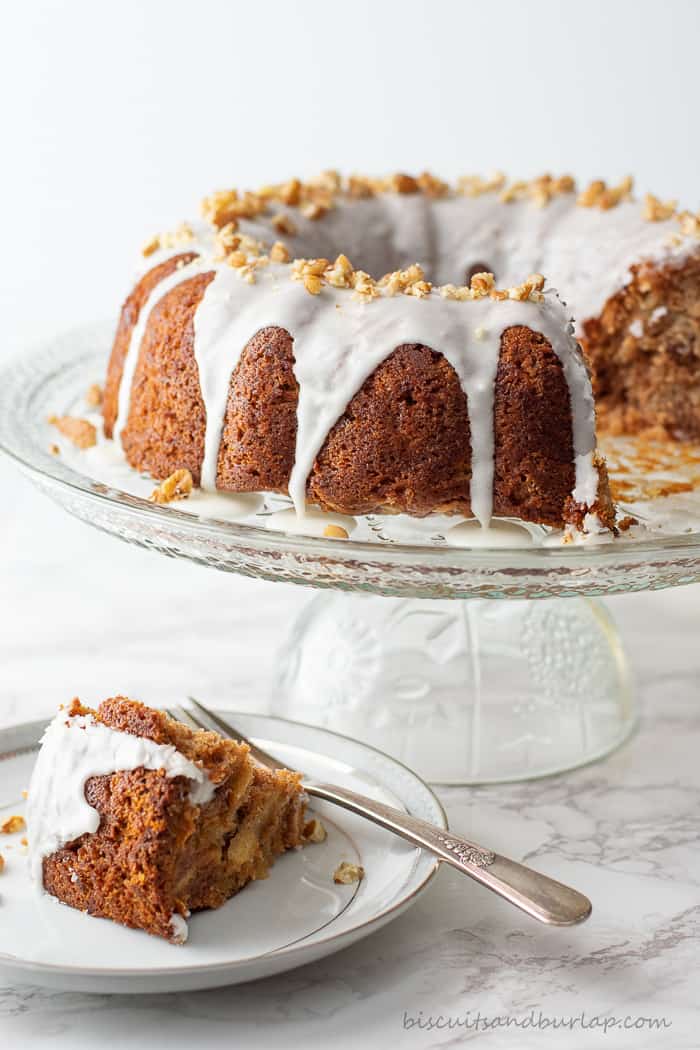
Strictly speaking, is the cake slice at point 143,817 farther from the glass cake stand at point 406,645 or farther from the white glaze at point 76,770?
the glass cake stand at point 406,645

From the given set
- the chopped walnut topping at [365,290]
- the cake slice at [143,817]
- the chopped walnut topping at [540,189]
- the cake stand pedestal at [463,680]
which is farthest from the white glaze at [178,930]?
the chopped walnut topping at [540,189]

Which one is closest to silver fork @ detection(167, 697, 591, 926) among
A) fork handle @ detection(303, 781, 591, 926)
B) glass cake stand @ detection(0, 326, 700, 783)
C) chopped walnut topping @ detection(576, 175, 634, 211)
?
fork handle @ detection(303, 781, 591, 926)

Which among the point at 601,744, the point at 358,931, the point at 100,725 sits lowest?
the point at 601,744

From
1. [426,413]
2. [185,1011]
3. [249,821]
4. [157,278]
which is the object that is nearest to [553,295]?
[426,413]

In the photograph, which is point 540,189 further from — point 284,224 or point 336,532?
point 336,532

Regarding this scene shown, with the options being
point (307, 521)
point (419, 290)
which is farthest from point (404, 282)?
point (307, 521)

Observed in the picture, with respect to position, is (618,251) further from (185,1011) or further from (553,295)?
(185,1011)
